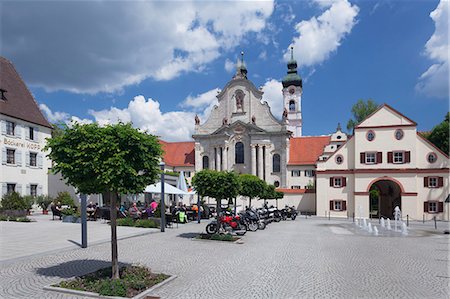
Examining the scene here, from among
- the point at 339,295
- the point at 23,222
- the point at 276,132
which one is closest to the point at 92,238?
the point at 23,222

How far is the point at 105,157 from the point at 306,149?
158 feet

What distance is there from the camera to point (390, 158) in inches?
1427

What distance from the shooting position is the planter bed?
7691 mm

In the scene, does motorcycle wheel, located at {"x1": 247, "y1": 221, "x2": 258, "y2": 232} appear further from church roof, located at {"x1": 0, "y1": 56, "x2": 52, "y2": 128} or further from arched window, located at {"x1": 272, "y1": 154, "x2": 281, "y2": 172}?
arched window, located at {"x1": 272, "y1": 154, "x2": 281, "y2": 172}

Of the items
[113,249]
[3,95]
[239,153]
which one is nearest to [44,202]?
[3,95]

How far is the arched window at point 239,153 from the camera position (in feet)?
183

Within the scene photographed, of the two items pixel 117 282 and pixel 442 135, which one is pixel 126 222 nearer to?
pixel 117 282

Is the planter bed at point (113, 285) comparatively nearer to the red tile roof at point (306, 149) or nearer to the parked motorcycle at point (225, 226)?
the parked motorcycle at point (225, 226)

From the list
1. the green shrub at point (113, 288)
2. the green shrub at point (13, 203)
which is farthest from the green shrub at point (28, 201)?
the green shrub at point (113, 288)

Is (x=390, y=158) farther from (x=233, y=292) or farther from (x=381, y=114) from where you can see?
(x=233, y=292)

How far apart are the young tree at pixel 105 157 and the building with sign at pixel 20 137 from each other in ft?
79.7

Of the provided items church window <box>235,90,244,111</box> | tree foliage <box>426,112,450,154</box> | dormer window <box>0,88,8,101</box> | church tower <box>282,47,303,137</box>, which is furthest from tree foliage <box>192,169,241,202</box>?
church tower <box>282,47,303,137</box>

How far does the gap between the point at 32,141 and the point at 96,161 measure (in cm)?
2824

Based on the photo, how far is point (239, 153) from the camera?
5597cm
